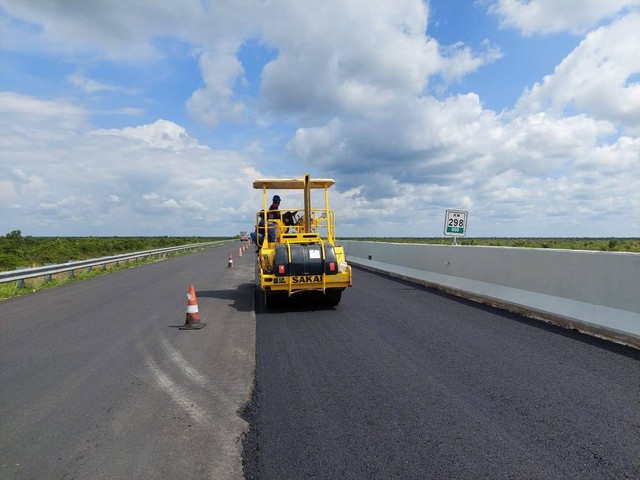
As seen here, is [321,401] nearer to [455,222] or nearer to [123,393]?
[123,393]

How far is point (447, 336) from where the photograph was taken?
7332mm

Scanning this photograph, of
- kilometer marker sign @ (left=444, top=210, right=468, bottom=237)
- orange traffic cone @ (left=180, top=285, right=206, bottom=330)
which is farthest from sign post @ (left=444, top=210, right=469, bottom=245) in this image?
orange traffic cone @ (left=180, top=285, right=206, bottom=330)

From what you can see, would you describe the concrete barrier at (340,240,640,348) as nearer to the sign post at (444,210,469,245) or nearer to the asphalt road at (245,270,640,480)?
the asphalt road at (245,270,640,480)

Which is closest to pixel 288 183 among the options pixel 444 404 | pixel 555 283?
pixel 555 283

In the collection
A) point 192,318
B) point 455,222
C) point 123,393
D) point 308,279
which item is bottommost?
point 123,393

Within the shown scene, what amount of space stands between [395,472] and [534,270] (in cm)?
694

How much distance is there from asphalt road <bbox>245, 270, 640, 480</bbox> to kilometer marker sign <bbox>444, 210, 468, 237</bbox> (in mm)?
8002

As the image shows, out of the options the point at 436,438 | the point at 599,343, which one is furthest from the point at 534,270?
the point at 436,438

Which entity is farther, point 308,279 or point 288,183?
point 288,183

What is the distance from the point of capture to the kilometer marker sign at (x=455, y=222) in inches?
620

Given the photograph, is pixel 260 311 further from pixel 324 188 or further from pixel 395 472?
pixel 395 472

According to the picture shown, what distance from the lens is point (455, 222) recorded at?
51.9 feet

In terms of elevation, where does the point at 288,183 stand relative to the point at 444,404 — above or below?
above

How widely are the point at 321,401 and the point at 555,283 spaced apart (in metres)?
5.72
